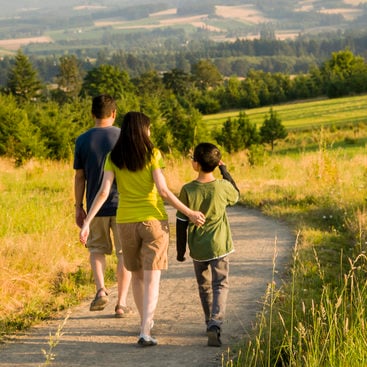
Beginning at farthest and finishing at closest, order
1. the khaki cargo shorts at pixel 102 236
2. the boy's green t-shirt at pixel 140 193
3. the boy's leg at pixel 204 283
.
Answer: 1. the khaki cargo shorts at pixel 102 236
2. the boy's leg at pixel 204 283
3. the boy's green t-shirt at pixel 140 193

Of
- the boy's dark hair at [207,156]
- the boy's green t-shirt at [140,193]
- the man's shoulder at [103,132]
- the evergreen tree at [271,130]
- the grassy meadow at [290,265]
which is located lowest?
the evergreen tree at [271,130]

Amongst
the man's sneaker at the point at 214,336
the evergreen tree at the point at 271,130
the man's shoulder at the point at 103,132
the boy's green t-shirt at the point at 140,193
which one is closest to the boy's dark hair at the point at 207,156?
the boy's green t-shirt at the point at 140,193

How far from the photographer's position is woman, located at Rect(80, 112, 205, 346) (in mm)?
5648

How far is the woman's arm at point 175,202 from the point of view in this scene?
558cm

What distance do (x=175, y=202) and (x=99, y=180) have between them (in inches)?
45.8

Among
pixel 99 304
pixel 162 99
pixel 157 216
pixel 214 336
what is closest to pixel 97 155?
pixel 157 216

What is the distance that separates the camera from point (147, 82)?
10106cm

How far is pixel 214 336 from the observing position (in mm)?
5738

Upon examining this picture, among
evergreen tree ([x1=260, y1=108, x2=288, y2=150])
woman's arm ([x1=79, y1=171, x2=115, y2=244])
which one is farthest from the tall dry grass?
evergreen tree ([x1=260, y1=108, x2=288, y2=150])

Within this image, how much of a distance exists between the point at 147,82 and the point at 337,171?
87.9 meters

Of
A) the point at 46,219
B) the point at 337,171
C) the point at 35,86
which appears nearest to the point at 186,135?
the point at 337,171

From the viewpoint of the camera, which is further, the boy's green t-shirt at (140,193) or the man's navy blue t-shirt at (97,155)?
the man's navy blue t-shirt at (97,155)

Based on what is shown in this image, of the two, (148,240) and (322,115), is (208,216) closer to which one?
(148,240)

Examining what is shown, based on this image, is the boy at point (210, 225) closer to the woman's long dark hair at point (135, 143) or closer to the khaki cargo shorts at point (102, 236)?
the woman's long dark hair at point (135, 143)
